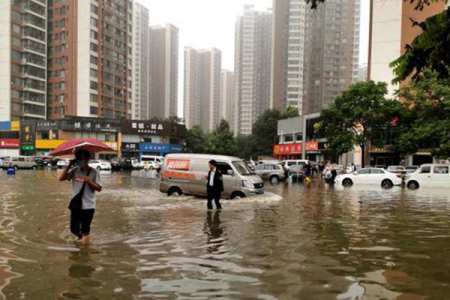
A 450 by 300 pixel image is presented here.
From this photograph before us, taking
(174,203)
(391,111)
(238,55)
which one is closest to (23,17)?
(238,55)

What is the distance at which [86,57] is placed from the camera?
241 feet

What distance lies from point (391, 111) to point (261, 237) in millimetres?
29458

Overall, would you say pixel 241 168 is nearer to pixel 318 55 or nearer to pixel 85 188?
pixel 85 188

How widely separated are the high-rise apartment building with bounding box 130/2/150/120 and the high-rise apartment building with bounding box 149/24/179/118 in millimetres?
3079

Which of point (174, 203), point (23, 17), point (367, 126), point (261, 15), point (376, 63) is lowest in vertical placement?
point (174, 203)

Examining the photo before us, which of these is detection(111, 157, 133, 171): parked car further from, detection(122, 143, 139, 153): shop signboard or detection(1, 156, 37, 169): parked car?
detection(122, 143, 139, 153): shop signboard

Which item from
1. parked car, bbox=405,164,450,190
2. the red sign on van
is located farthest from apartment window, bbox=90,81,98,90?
the red sign on van

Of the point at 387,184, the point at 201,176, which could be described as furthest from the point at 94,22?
the point at 201,176

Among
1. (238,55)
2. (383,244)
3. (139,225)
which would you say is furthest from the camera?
(238,55)

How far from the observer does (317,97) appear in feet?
328

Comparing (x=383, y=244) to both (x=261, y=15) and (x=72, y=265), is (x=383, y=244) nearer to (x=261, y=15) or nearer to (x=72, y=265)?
(x=72, y=265)

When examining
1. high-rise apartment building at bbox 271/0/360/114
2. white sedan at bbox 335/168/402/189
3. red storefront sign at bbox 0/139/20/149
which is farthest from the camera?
high-rise apartment building at bbox 271/0/360/114

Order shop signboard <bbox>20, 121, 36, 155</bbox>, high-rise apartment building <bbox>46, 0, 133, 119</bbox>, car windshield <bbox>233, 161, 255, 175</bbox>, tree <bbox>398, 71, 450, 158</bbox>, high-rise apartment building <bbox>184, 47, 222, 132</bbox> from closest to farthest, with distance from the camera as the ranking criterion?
car windshield <bbox>233, 161, 255, 175</bbox>
tree <bbox>398, 71, 450, 158</bbox>
shop signboard <bbox>20, 121, 36, 155</bbox>
high-rise apartment building <bbox>46, 0, 133, 119</bbox>
high-rise apartment building <bbox>184, 47, 222, 132</bbox>

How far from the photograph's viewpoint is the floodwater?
15.1 ft
